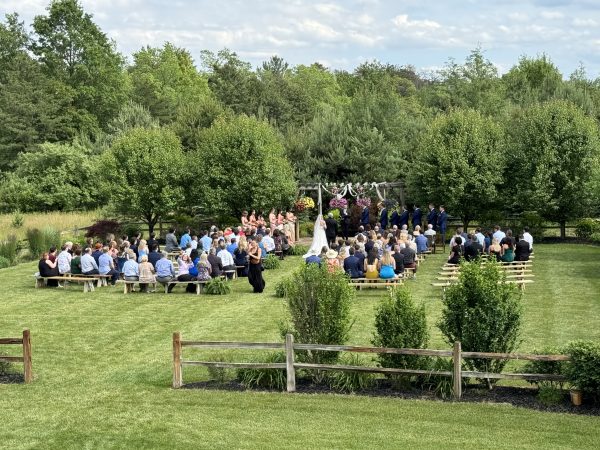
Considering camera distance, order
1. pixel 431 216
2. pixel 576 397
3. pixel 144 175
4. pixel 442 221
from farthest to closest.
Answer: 1. pixel 144 175
2. pixel 431 216
3. pixel 442 221
4. pixel 576 397

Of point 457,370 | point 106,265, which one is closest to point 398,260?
point 106,265

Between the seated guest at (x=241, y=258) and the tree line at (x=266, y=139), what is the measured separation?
9.79 m

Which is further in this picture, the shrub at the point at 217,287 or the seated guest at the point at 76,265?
the seated guest at the point at 76,265

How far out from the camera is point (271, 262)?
28594 millimetres

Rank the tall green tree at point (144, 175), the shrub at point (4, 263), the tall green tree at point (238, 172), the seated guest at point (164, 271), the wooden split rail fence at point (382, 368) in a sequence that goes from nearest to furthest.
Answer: the wooden split rail fence at point (382, 368)
the seated guest at point (164, 271)
the shrub at point (4, 263)
the tall green tree at point (238, 172)
the tall green tree at point (144, 175)

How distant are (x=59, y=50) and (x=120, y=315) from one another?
51.1 m

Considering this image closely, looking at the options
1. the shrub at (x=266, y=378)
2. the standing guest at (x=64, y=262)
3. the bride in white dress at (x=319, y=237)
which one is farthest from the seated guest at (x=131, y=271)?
the shrub at (x=266, y=378)

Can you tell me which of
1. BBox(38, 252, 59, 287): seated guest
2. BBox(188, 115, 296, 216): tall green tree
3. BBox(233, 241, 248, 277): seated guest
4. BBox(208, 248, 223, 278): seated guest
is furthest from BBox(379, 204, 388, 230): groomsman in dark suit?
BBox(38, 252, 59, 287): seated guest

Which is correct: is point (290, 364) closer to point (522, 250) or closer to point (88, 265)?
point (88, 265)

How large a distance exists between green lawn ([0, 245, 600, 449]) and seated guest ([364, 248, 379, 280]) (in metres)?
2.40

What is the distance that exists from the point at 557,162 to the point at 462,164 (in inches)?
155

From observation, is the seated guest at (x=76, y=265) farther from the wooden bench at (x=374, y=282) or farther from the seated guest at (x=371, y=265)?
the seated guest at (x=371, y=265)

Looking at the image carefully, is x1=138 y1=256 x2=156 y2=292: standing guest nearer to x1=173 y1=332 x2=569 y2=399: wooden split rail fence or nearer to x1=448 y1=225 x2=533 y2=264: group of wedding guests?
x1=448 y1=225 x2=533 y2=264: group of wedding guests

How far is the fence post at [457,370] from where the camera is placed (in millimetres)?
12852
